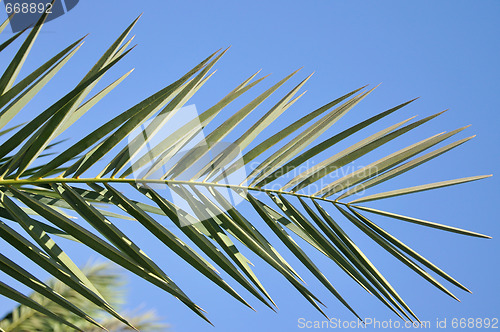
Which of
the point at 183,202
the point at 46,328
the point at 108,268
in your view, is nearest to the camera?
the point at 183,202

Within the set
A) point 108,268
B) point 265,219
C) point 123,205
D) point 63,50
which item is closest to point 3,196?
point 123,205

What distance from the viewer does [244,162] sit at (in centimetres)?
78

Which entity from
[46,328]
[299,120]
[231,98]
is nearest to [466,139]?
[299,120]

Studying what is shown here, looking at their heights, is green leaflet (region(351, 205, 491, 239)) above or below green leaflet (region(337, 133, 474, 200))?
below

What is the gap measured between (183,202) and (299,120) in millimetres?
234

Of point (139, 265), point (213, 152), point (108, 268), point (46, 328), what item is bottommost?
point (139, 265)

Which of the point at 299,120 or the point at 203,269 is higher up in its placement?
the point at 299,120

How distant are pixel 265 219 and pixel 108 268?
392 cm

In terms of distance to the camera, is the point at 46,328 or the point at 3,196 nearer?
the point at 3,196

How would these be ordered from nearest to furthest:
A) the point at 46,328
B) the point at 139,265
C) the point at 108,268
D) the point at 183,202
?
the point at 139,265 → the point at 183,202 → the point at 46,328 → the point at 108,268

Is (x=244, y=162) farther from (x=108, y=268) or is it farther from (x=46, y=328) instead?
(x=108, y=268)

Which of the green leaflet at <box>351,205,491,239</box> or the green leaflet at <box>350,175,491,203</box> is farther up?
the green leaflet at <box>350,175,491,203</box>

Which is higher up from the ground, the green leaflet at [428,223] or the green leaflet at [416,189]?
the green leaflet at [416,189]

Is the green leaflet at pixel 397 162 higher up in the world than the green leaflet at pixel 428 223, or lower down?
higher up
